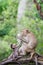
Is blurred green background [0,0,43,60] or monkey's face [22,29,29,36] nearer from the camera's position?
monkey's face [22,29,29,36]

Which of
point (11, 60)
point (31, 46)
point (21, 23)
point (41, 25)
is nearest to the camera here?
point (11, 60)

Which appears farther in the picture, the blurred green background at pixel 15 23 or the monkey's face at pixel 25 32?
the blurred green background at pixel 15 23

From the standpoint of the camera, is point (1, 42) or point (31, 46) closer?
point (31, 46)


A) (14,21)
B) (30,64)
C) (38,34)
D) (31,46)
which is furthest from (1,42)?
(30,64)

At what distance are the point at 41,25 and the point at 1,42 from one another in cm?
100

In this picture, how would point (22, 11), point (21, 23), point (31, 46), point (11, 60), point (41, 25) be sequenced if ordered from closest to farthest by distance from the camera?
point (11, 60)
point (31, 46)
point (41, 25)
point (21, 23)
point (22, 11)

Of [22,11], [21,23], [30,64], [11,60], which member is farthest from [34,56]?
[22,11]

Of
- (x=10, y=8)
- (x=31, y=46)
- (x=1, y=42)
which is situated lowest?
(x=1, y=42)

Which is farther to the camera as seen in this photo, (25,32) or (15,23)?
(15,23)

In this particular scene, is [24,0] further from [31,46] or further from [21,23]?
[31,46]

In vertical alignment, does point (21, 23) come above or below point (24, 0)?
below

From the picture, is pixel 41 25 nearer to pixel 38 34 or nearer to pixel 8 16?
pixel 38 34

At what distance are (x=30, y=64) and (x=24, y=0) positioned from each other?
2661 mm

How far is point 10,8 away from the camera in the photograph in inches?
200
